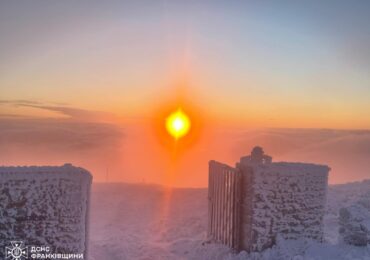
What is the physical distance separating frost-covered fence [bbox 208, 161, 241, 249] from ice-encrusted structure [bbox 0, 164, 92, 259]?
4942mm

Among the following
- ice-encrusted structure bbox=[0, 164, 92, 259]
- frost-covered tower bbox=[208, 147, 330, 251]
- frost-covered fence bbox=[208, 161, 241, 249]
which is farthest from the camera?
frost-covered fence bbox=[208, 161, 241, 249]

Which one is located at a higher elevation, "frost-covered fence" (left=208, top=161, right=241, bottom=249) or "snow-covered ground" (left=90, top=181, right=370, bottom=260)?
"frost-covered fence" (left=208, top=161, right=241, bottom=249)

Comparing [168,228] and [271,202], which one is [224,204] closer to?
[271,202]

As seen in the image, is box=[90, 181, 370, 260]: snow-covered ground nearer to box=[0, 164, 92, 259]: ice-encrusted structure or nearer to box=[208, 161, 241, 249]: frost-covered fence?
box=[208, 161, 241, 249]: frost-covered fence

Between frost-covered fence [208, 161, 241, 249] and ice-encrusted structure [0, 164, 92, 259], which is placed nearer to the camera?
ice-encrusted structure [0, 164, 92, 259]

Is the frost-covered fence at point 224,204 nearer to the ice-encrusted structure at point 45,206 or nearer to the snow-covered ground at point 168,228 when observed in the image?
the snow-covered ground at point 168,228

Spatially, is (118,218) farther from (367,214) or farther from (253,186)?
(367,214)

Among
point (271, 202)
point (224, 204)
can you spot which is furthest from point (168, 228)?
point (271, 202)

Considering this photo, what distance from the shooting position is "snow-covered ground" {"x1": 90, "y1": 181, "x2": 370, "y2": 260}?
12.8 meters

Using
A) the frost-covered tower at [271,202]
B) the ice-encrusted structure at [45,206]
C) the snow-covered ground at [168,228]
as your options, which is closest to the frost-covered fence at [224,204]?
the frost-covered tower at [271,202]

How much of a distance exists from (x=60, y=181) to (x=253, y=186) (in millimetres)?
5758

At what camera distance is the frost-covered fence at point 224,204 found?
43.8 ft

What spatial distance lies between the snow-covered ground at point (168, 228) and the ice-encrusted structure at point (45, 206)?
376 centimetres

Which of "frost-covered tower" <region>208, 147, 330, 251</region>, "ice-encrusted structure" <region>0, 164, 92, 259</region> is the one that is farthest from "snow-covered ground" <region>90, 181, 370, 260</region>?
"ice-encrusted structure" <region>0, 164, 92, 259</region>
